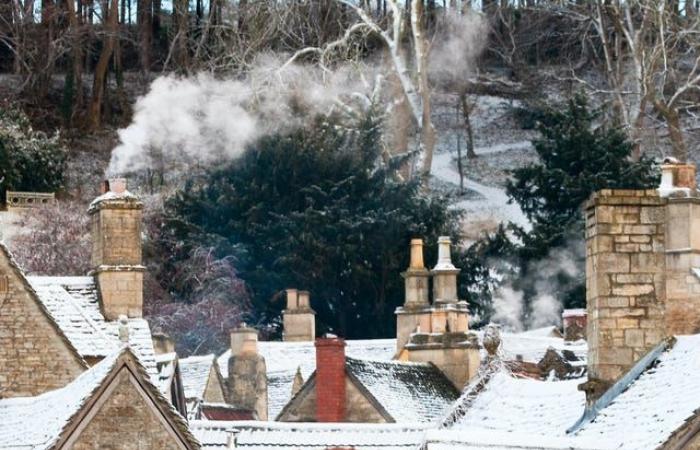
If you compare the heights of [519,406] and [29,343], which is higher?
[29,343]

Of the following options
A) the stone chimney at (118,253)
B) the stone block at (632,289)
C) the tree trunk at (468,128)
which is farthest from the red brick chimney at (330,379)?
the tree trunk at (468,128)

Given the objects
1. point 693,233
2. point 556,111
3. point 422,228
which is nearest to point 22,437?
point 693,233

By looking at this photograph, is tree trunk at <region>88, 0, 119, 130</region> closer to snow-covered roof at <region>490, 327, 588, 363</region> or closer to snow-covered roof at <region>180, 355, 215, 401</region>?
snow-covered roof at <region>490, 327, 588, 363</region>

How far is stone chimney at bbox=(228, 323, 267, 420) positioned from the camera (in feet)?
180

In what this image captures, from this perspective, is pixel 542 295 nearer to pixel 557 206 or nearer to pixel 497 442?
pixel 557 206

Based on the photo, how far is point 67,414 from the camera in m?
25.8

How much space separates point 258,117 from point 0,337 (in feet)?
174

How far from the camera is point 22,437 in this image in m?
26.1

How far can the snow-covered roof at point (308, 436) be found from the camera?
114 feet

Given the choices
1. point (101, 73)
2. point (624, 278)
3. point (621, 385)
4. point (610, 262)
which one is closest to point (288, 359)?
point (101, 73)

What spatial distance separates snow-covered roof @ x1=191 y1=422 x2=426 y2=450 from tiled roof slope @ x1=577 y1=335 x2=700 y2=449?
10.2 metres

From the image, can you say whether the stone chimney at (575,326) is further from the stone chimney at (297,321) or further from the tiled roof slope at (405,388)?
the stone chimney at (297,321)

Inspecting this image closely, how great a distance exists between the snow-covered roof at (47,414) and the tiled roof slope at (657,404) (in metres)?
4.52

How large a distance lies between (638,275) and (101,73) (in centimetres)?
6255
